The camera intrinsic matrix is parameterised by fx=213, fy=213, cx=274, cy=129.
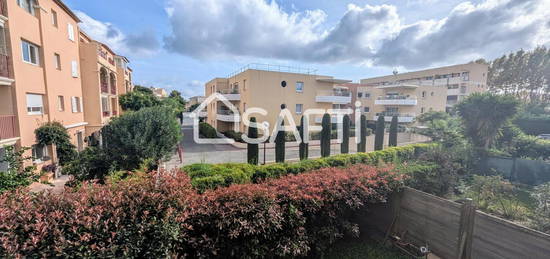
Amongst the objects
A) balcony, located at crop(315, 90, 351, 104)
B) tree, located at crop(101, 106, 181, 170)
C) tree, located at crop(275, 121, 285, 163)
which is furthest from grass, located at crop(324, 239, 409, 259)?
balcony, located at crop(315, 90, 351, 104)

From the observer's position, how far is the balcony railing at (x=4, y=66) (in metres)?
8.17

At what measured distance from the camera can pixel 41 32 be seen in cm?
Answer: 1040

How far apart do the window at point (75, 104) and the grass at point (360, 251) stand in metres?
17.1

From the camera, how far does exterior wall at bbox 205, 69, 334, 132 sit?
21922 mm

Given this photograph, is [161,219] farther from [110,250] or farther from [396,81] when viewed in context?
[396,81]

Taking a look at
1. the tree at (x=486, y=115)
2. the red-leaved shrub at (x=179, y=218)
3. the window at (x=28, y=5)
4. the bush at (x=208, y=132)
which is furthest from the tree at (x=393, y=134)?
the window at (x=28, y=5)

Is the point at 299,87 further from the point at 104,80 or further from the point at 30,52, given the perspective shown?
the point at 30,52

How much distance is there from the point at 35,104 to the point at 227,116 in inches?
595

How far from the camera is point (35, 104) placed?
1018 centimetres

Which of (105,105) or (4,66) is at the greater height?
(4,66)

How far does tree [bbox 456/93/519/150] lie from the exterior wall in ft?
43.2

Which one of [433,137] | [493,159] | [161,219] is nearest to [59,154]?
[161,219]

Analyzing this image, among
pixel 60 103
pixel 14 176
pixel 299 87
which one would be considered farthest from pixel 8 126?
pixel 299 87

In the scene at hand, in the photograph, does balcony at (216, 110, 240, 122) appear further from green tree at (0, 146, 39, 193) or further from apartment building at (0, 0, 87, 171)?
green tree at (0, 146, 39, 193)
